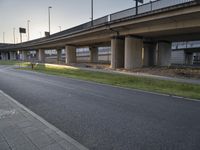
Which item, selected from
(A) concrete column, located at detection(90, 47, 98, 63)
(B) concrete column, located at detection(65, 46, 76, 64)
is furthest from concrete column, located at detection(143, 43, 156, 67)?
(A) concrete column, located at detection(90, 47, 98, 63)

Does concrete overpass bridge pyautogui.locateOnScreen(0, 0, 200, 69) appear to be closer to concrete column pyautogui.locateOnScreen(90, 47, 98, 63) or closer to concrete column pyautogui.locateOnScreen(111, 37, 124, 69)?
concrete column pyautogui.locateOnScreen(111, 37, 124, 69)

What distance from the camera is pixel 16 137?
3.97 m

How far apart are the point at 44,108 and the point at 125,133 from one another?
3.54m

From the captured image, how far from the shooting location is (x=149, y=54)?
30594 millimetres

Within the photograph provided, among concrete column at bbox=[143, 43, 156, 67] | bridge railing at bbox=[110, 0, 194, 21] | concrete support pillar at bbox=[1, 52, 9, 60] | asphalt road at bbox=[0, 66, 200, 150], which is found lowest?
asphalt road at bbox=[0, 66, 200, 150]

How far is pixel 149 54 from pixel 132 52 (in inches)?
330

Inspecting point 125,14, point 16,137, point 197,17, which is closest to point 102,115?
point 16,137

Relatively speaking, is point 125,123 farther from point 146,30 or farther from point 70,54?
point 70,54

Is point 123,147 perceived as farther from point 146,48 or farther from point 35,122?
point 146,48

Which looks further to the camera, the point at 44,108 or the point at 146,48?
the point at 146,48

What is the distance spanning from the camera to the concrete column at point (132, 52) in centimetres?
2316

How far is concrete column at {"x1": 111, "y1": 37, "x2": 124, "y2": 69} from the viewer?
25375 mm

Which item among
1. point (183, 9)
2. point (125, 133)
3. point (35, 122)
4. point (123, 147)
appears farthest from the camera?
point (183, 9)

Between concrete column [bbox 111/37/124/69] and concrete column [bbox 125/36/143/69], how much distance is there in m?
2.32
